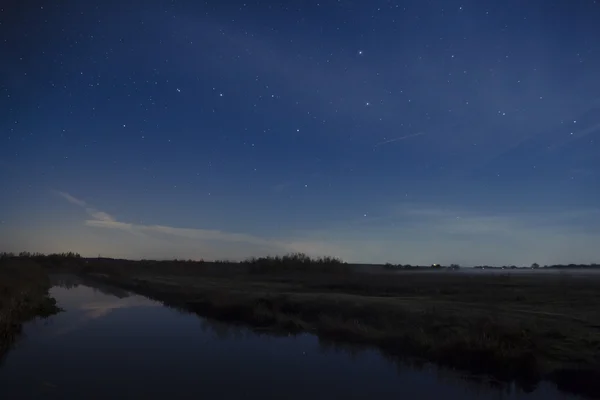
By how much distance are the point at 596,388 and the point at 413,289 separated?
1345 inches

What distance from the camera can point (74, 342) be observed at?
948 inches

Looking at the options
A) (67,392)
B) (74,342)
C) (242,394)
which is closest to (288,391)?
(242,394)

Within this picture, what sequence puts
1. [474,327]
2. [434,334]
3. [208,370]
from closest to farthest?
[208,370], [474,327], [434,334]

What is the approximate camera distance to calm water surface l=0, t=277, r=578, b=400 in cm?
1500

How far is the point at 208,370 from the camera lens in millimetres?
18250

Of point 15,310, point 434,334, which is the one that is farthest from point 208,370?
point 15,310

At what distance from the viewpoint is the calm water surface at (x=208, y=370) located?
15000mm

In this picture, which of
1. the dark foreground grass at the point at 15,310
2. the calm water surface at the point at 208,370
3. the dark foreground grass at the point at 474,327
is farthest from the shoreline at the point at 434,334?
the dark foreground grass at the point at 15,310

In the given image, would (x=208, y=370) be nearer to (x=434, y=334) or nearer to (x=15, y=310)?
(x=434, y=334)

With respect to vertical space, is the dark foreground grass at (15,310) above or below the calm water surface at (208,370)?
above

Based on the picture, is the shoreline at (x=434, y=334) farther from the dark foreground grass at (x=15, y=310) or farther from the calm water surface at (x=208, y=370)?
the dark foreground grass at (x=15, y=310)

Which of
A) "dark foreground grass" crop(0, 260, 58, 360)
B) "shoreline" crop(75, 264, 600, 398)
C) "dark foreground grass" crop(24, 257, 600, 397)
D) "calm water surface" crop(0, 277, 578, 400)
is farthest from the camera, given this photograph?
"dark foreground grass" crop(0, 260, 58, 360)

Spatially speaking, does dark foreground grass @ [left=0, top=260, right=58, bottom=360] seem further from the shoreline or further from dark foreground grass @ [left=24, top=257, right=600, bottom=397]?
the shoreline

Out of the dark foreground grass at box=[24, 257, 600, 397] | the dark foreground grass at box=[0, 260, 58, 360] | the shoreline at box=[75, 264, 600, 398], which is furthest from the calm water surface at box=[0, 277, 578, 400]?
the dark foreground grass at box=[24, 257, 600, 397]
